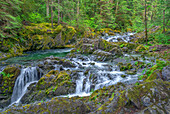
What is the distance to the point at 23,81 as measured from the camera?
7141mm

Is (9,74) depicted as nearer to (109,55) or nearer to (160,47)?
(109,55)

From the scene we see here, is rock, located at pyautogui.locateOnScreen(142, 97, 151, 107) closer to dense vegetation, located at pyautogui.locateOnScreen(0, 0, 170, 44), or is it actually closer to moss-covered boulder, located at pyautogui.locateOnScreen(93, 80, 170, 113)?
moss-covered boulder, located at pyautogui.locateOnScreen(93, 80, 170, 113)

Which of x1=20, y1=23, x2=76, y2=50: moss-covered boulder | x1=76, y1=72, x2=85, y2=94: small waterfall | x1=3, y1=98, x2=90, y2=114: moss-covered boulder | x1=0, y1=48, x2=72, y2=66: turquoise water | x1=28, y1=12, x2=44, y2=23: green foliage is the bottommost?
x1=76, y1=72, x2=85, y2=94: small waterfall

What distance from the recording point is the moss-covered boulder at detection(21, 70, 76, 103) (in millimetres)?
5750

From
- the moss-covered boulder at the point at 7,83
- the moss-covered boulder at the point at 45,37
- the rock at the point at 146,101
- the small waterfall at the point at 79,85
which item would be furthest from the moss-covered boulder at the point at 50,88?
the moss-covered boulder at the point at 45,37

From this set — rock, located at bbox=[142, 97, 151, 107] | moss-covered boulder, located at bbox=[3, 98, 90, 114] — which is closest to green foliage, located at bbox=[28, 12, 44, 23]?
moss-covered boulder, located at bbox=[3, 98, 90, 114]

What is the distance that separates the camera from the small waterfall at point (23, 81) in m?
6.45

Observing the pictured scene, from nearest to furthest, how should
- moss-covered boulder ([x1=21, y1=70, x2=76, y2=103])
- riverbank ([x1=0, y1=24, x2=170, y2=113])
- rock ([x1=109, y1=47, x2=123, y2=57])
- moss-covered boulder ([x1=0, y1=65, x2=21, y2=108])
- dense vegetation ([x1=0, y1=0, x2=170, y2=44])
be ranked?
riverbank ([x1=0, y1=24, x2=170, y2=113]), moss-covered boulder ([x1=21, y1=70, x2=76, y2=103]), moss-covered boulder ([x1=0, y1=65, x2=21, y2=108]), dense vegetation ([x1=0, y1=0, x2=170, y2=44]), rock ([x1=109, y1=47, x2=123, y2=57])

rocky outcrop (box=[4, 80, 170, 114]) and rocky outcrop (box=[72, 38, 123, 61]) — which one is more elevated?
rocky outcrop (box=[72, 38, 123, 61])

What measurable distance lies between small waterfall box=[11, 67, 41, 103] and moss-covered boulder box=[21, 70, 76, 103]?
2.47 ft

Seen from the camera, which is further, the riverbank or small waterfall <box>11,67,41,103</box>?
small waterfall <box>11,67,41,103</box>

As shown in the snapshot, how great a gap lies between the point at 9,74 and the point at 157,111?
27.1 ft

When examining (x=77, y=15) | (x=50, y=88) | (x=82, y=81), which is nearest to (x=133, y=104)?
(x=82, y=81)

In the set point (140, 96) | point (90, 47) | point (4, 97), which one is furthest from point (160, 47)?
point (4, 97)
